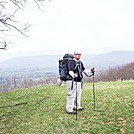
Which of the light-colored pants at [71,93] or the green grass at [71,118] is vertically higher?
the light-colored pants at [71,93]

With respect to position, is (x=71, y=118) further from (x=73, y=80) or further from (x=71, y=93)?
(x=73, y=80)

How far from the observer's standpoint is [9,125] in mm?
9828

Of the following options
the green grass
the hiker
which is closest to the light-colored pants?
the hiker

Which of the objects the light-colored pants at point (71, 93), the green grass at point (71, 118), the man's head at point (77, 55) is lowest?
the green grass at point (71, 118)

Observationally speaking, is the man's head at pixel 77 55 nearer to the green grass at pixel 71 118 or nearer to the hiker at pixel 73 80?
the hiker at pixel 73 80

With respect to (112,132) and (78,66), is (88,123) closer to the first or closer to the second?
(112,132)

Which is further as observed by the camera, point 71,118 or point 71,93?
point 71,93

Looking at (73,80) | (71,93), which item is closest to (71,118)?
(71,93)

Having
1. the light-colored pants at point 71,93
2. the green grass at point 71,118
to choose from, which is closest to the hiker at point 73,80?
the light-colored pants at point 71,93

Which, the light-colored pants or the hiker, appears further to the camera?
the light-colored pants

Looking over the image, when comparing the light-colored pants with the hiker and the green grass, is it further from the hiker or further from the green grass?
the green grass

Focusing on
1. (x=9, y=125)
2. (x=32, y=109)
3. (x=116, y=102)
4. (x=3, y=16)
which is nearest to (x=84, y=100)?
(x=116, y=102)

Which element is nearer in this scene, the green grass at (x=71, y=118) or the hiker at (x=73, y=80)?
the green grass at (x=71, y=118)

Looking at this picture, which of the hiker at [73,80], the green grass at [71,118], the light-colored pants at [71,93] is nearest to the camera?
the green grass at [71,118]
